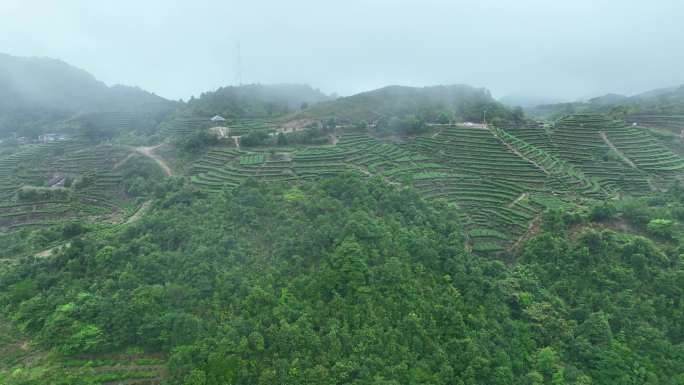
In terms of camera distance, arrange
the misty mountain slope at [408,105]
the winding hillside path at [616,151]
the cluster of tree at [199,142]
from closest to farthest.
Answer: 1. the winding hillside path at [616,151]
2. the cluster of tree at [199,142]
3. the misty mountain slope at [408,105]

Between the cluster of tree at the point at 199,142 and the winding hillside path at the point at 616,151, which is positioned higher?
the cluster of tree at the point at 199,142

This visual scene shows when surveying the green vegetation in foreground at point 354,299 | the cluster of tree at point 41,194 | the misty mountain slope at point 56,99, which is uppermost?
the misty mountain slope at point 56,99

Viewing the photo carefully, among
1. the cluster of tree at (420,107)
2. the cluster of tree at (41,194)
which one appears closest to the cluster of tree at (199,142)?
the cluster of tree at (41,194)

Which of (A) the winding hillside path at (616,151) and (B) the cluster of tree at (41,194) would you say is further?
(A) the winding hillside path at (616,151)

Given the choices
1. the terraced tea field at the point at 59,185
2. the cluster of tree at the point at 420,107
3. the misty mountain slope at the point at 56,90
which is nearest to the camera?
the terraced tea field at the point at 59,185

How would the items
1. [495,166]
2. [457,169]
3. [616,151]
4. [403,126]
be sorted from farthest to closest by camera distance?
[403,126], [616,151], [457,169], [495,166]

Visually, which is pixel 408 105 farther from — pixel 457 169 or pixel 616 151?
pixel 616 151

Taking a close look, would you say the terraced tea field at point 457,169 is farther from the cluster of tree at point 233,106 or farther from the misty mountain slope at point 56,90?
the misty mountain slope at point 56,90

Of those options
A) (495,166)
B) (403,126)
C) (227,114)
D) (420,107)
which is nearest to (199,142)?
(227,114)

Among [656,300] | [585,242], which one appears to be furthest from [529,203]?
[656,300]
